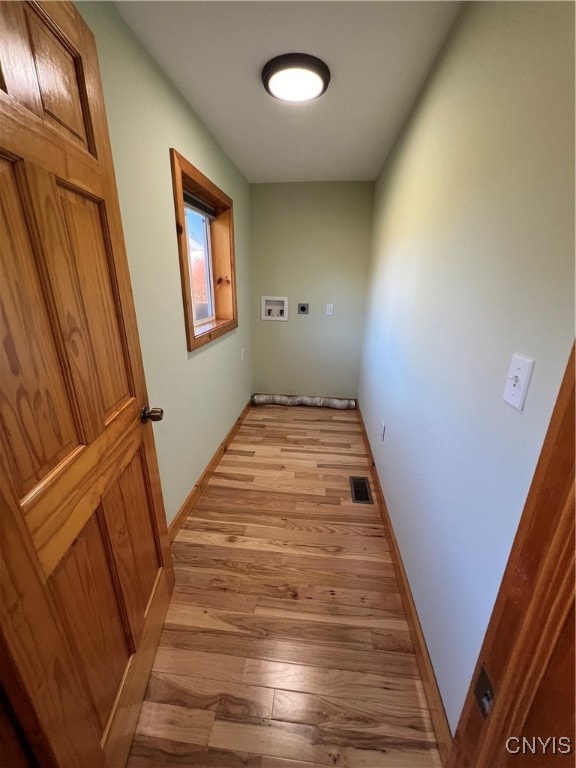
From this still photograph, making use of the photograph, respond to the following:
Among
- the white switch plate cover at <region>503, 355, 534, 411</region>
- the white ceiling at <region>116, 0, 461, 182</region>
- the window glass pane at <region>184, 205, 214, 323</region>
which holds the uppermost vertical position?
the white ceiling at <region>116, 0, 461, 182</region>

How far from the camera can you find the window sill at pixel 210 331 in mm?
1892

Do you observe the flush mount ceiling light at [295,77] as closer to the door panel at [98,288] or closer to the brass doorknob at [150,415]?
the door panel at [98,288]

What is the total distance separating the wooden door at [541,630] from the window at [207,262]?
1700mm

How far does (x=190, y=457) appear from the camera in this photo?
189cm

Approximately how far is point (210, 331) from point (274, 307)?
4.34ft

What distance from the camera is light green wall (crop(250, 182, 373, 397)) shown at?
289 centimetres

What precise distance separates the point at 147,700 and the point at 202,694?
20 centimetres

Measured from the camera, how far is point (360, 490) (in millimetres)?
2082

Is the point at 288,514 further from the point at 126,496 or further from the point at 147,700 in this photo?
the point at 126,496

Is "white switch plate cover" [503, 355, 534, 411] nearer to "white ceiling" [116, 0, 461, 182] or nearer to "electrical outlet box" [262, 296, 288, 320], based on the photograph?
"white ceiling" [116, 0, 461, 182]

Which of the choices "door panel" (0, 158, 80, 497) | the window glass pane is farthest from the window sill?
"door panel" (0, 158, 80, 497)

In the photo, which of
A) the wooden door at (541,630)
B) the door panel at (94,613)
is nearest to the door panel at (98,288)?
the door panel at (94,613)

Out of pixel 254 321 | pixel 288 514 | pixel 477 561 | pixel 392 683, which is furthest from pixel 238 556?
pixel 254 321

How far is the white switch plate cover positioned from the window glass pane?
2.13 m
